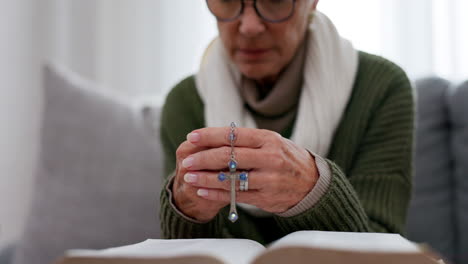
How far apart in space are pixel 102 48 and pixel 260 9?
1360mm

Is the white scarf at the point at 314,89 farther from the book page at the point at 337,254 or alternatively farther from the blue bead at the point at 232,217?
the book page at the point at 337,254

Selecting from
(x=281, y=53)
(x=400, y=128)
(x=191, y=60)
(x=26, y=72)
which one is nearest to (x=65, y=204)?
(x=281, y=53)

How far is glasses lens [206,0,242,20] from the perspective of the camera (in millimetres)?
893

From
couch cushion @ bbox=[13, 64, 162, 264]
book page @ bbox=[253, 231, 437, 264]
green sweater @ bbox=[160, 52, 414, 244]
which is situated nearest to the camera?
book page @ bbox=[253, 231, 437, 264]

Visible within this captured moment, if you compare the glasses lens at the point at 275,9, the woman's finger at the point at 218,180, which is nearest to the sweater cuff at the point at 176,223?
the woman's finger at the point at 218,180

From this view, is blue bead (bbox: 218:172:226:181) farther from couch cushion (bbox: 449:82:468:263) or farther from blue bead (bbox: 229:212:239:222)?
couch cushion (bbox: 449:82:468:263)

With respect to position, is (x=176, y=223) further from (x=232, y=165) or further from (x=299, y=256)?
(x=299, y=256)

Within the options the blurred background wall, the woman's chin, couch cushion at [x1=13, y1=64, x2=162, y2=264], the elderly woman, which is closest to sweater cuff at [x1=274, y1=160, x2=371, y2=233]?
the elderly woman

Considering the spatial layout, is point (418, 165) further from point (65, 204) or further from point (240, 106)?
point (65, 204)

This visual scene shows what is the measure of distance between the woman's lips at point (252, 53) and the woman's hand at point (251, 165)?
330mm

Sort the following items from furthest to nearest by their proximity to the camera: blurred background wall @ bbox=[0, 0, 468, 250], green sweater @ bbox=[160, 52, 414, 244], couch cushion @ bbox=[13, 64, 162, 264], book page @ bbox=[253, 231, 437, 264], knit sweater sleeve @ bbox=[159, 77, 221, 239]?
blurred background wall @ bbox=[0, 0, 468, 250]
couch cushion @ bbox=[13, 64, 162, 264]
knit sweater sleeve @ bbox=[159, 77, 221, 239]
green sweater @ bbox=[160, 52, 414, 244]
book page @ bbox=[253, 231, 437, 264]

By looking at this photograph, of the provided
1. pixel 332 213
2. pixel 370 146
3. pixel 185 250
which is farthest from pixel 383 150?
pixel 185 250

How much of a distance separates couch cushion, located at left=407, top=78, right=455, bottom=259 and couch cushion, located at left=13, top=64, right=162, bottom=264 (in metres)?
0.67

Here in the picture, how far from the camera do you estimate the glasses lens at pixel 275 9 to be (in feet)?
2.89
